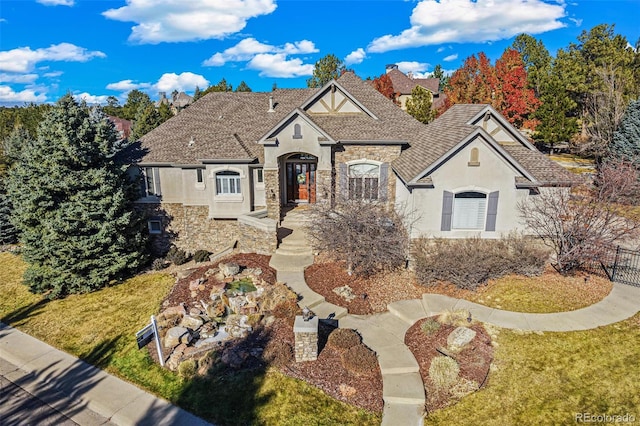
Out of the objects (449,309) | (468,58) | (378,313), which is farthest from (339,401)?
(468,58)

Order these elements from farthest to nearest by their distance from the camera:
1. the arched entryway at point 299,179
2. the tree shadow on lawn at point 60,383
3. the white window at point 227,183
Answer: the arched entryway at point 299,179, the white window at point 227,183, the tree shadow on lawn at point 60,383

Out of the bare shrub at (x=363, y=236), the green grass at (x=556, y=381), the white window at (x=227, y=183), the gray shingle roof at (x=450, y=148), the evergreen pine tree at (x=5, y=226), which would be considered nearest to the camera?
the green grass at (x=556, y=381)

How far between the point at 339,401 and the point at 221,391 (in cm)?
311

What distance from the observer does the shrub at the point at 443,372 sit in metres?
9.88

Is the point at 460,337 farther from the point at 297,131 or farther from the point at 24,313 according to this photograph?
the point at 24,313

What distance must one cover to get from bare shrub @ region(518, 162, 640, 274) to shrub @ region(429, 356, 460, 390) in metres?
7.74

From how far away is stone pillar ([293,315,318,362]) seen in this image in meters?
10.5

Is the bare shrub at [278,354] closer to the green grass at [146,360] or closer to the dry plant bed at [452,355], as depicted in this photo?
the green grass at [146,360]

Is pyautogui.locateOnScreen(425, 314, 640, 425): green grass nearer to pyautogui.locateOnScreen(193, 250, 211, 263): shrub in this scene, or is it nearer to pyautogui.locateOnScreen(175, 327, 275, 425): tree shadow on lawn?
pyautogui.locateOnScreen(175, 327, 275, 425): tree shadow on lawn

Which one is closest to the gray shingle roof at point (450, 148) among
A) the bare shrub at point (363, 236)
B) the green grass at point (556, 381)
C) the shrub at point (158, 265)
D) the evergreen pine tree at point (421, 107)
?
the bare shrub at point (363, 236)

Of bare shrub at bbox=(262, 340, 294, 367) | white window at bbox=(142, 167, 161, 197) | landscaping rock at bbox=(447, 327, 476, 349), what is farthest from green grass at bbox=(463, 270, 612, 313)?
white window at bbox=(142, 167, 161, 197)

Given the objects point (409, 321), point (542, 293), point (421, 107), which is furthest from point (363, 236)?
point (421, 107)

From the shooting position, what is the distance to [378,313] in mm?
13367

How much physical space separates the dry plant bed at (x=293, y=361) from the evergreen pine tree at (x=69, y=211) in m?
7.70
